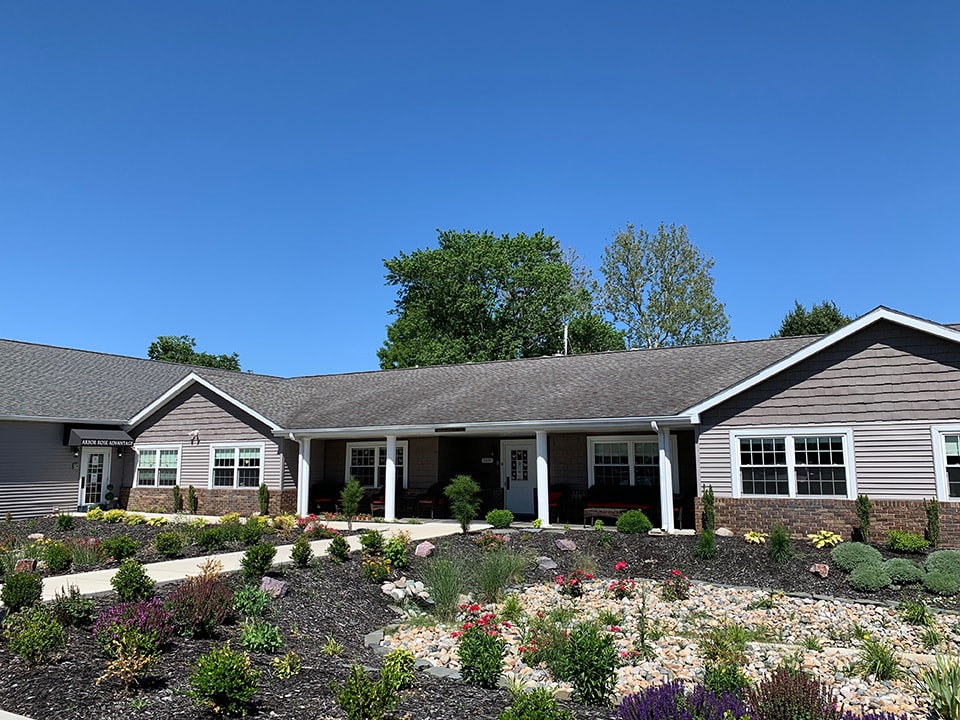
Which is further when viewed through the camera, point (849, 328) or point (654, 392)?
point (654, 392)

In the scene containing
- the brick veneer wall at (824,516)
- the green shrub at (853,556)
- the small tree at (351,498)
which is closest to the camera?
the green shrub at (853,556)

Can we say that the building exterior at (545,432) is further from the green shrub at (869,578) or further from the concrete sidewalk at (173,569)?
the concrete sidewalk at (173,569)

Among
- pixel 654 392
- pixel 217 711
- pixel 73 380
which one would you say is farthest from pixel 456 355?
pixel 217 711

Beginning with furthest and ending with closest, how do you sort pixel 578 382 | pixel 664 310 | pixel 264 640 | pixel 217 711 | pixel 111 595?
pixel 664 310 < pixel 578 382 < pixel 111 595 < pixel 264 640 < pixel 217 711

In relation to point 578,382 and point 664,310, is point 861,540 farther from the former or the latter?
point 664,310

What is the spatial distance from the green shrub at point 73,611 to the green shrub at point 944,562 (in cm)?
1147

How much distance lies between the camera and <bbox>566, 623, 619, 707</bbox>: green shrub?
243 inches

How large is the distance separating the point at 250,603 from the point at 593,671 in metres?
4.43

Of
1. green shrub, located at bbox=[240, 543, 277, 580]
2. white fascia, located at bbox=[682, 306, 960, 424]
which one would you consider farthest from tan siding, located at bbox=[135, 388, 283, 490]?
white fascia, located at bbox=[682, 306, 960, 424]

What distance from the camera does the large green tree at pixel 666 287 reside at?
4047cm

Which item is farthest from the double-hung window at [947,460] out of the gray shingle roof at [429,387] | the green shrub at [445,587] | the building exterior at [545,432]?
the green shrub at [445,587]

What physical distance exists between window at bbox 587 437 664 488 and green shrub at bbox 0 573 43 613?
1317cm

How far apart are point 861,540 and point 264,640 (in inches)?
451

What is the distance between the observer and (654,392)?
57.1 feet
